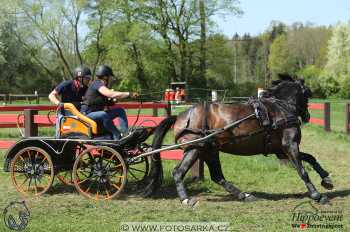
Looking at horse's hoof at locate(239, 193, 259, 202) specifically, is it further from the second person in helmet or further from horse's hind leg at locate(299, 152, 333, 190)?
the second person in helmet

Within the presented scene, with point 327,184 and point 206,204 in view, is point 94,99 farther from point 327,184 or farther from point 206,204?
point 327,184

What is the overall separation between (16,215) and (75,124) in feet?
5.73

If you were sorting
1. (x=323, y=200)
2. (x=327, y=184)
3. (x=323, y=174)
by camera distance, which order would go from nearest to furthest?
(x=323, y=200) < (x=327, y=184) < (x=323, y=174)

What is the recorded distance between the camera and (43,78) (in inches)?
2485

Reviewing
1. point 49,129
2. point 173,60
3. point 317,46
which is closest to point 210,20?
point 173,60

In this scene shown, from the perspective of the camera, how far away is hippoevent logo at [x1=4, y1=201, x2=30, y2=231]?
5.70 meters

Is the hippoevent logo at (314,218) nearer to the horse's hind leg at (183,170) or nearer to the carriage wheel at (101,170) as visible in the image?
the horse's hind leg at (183,170)

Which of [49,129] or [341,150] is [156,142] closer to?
[341,150]

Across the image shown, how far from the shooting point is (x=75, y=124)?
24.7 feet

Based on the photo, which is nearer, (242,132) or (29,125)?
(242,132)

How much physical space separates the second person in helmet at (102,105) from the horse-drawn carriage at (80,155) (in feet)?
0.40

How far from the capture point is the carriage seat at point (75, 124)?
741 cm

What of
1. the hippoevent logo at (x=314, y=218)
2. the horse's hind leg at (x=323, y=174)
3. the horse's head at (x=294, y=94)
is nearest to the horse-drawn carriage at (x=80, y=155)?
the horse's head at (x=294, y=94)

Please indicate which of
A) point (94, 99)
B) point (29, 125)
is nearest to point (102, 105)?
point (94, 99)
